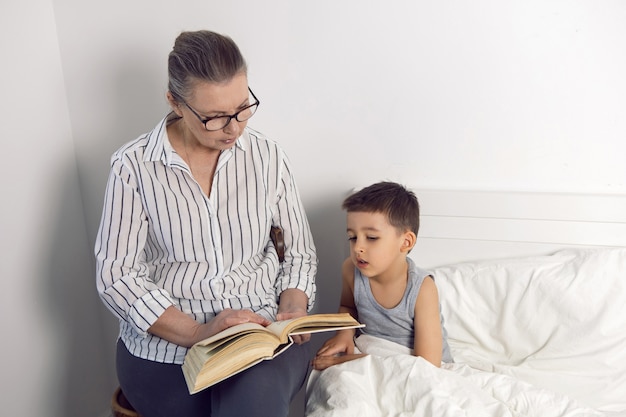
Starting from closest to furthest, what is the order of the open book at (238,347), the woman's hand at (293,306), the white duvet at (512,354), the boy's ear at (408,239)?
the open book at (238,347) < the white duvet at (512,354) < the woman's hand at (293,306) < the boy's ear at (408,239)

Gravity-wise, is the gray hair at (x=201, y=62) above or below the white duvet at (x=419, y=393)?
above

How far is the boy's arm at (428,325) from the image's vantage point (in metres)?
1.44

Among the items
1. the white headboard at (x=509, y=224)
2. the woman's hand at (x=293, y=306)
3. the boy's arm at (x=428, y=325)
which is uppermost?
the white headboard at (x=509, y=224)

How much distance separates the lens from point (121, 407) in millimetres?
1551

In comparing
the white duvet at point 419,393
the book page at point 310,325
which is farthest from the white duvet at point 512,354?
the book page at point 310,325

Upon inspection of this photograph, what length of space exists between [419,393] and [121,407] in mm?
739

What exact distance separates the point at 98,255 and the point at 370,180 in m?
0.73

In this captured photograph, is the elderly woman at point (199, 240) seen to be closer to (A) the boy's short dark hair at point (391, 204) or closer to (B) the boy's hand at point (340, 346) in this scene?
(B) the boy's hand at point (340, 346)

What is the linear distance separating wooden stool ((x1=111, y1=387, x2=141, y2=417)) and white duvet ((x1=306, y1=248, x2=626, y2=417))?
1.50ft

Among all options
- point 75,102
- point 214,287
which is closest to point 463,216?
point 214,287

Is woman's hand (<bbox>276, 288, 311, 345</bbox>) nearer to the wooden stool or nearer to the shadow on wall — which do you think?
the wooden stool

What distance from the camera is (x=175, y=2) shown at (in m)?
1.74

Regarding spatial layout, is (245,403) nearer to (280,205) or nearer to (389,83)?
(280,205)

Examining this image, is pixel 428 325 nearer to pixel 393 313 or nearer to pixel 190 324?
pixel 393 313
